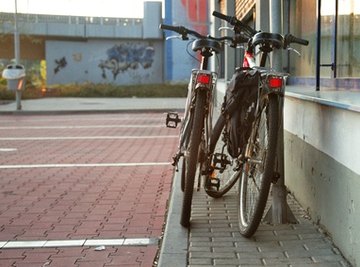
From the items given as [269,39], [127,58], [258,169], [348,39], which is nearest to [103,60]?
[127,58]

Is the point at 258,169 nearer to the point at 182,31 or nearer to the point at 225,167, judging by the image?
the point at 225,167

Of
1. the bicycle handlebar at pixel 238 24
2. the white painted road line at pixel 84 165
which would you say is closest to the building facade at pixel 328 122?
the bicycle handlebar at pixel 238 24

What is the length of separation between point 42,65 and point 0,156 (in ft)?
142

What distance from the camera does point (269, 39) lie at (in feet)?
13.5

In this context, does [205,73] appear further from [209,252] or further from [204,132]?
[209,252]

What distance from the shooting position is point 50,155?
9422 millimetres

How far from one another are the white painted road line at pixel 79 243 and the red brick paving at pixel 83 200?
0.09 metres

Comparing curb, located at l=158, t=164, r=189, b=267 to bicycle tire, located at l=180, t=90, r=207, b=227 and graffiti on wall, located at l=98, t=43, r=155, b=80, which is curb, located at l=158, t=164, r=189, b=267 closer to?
bicycle tire, located at l=180, t=90, r=207, b=227

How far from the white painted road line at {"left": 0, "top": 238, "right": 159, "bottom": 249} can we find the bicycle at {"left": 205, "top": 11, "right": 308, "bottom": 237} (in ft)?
2.68

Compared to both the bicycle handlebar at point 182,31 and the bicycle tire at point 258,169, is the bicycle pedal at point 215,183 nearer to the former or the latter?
the bicycle tire at point 258,169

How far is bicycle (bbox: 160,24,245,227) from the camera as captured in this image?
4301mm

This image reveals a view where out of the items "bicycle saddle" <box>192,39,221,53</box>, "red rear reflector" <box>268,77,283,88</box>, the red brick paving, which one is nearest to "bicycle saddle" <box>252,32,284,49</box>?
"red rear reflector" <box>268,77,283,88</box>

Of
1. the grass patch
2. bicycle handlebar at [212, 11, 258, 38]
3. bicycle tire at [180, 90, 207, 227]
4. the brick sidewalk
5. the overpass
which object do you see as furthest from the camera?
the overpass

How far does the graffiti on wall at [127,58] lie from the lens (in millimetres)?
40250
